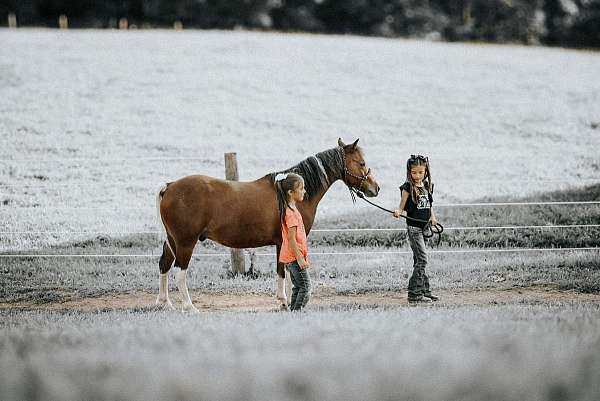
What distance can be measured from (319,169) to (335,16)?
974 inches

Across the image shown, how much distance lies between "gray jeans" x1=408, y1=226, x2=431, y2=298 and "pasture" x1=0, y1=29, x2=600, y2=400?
0.32 m

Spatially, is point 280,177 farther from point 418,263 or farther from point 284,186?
point 418,263

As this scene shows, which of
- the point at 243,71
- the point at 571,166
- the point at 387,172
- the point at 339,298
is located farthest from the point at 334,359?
the point at 243,71

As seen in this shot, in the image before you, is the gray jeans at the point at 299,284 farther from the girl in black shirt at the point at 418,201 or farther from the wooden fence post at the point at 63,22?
the wooden fence post at the point at 63,22

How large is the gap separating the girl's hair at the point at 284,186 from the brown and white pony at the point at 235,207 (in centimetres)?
30

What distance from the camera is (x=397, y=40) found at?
28.5 m

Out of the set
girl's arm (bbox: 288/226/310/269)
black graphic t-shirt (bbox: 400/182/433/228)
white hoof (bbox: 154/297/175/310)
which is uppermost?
black graphic t-shirt (bbox: 400/182/433/228)

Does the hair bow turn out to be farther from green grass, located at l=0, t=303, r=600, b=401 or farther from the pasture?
green grass, located at l=0, t=303, r=600, b=401

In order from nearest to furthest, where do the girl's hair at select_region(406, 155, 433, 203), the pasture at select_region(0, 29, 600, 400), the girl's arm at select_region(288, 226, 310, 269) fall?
1. the pasture at select_region(0, 29, 600, 400)
2. the girl's arm at select_region(288, 226, 310, 269)
3. the girl's hair at select_region(406, 155, 433, 203)

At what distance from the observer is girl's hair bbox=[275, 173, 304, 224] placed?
7492 millimetres

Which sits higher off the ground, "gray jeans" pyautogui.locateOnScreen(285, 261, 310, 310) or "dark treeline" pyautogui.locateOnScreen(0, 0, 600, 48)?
"dark treeline" pyautogui.locateOnScreen(0, 0, 600, 48)

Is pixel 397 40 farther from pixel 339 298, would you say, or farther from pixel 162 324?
pixel 162 324

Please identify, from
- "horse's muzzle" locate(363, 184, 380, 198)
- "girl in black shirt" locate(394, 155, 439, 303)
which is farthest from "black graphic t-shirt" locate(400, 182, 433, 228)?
"horse's muzzle" locate(363, 184, 380, 198)

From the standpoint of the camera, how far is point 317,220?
13.3m
